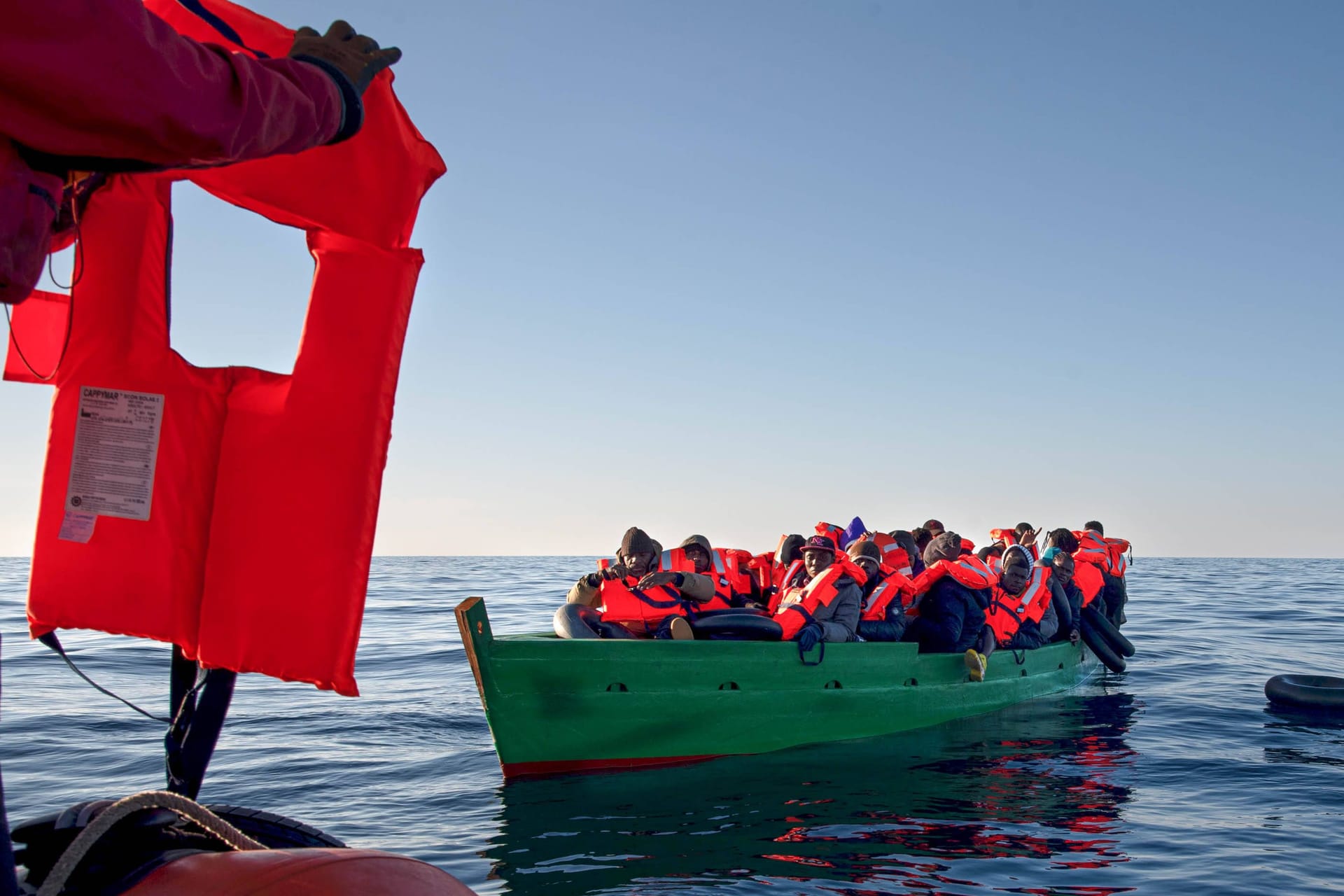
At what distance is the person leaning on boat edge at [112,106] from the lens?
4.83 feet

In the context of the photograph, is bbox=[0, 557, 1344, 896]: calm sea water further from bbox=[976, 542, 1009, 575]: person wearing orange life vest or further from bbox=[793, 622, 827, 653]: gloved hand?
bbox=[976, 542, 1009, 575]: person wearing orange life vest

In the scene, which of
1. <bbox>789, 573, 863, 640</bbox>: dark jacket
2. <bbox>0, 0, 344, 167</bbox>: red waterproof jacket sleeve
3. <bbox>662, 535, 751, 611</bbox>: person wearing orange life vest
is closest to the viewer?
<bbox>0, 0, 344, 167</bbox>: red waterproof jacket sleeve

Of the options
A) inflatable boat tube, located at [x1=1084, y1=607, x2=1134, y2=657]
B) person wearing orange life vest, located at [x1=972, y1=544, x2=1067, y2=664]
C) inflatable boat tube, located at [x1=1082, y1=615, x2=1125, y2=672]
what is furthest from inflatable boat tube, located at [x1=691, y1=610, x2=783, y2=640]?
inflatable boat tube, located at [x1=1084, y1=607, x2=1134, y2=657]

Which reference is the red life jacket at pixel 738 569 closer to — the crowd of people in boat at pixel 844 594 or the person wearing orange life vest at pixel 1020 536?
the crowd of people in boat at pixel 844 594

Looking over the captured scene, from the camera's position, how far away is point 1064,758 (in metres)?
10.1

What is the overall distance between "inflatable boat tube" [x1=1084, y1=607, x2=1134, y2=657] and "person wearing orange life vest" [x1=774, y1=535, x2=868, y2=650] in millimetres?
5798

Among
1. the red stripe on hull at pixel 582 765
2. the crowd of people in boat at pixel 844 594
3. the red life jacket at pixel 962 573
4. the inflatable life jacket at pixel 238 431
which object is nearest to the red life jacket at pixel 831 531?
the crowd of people in boat at pixel 844 594

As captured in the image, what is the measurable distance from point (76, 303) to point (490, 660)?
618 cm

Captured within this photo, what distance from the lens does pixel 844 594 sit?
10.6m

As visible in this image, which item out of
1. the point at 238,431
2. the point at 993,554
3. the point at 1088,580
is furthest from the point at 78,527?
the point at 993,554

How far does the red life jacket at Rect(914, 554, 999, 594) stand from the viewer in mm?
11336

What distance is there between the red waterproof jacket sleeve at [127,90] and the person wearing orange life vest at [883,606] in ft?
32.1

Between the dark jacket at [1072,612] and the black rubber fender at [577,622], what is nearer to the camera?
the black rubber fender at [577,622]

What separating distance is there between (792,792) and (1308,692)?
311 inches
